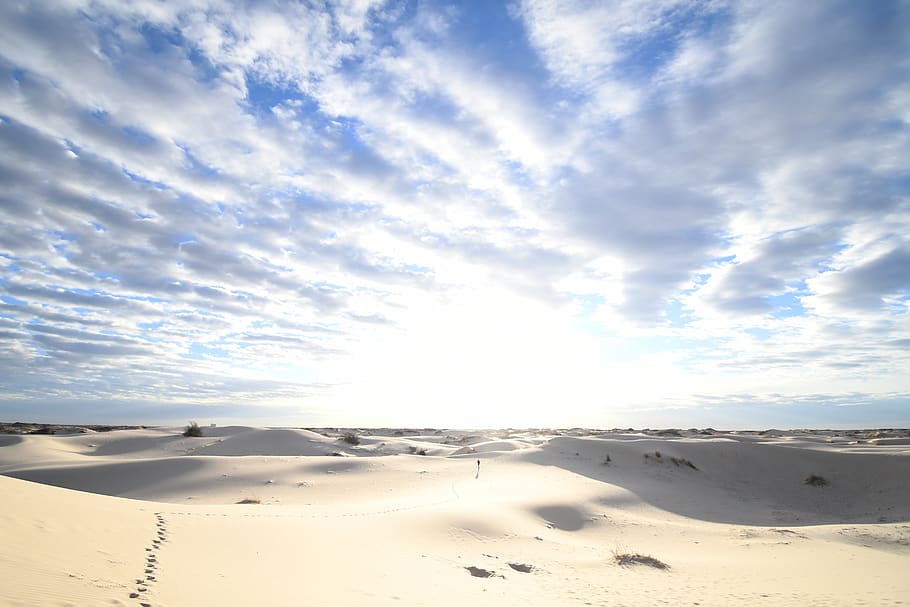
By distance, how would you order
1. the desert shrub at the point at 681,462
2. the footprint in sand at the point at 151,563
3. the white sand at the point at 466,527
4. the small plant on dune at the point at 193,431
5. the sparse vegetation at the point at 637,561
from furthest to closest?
1. the small plant on dune at the point at 193,431
2. the desert shrub at the point at 681,462
3. the sparse vegetation at the point at 637,561
4. the white sand at the point at 466,527
5. the footprint in sand at the point at 151,563

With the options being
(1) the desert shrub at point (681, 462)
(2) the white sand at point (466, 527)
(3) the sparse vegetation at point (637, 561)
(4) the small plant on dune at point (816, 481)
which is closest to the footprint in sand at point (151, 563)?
(2) the white sand at point (466, 527)

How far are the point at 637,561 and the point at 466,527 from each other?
168 inches

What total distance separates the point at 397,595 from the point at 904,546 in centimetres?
1481

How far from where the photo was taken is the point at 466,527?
43.7 feet

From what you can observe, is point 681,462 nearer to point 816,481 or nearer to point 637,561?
point 816,481

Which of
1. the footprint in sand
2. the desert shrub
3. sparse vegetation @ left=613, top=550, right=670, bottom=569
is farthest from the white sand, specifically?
sparse vegetation @ left=613, top=550, right=670, bottom=569

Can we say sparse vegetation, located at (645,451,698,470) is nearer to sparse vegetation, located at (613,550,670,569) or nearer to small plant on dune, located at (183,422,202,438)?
sparse vegetation, located at (613,550,670,569)

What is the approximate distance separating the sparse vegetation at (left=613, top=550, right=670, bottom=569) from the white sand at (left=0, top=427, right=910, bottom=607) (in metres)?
0.29

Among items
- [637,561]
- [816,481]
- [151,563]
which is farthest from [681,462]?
[151,563]

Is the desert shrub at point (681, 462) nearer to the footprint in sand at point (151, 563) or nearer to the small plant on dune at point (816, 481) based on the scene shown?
the small plant on dune at point (816, 481)

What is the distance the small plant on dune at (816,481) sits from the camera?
24.9 metres

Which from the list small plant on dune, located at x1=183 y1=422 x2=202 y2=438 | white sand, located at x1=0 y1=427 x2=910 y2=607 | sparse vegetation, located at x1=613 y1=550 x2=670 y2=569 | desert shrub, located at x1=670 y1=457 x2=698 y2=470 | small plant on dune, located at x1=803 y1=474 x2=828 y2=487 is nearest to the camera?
white sand, located at x1=0 y1=427 x2=910 y2=607

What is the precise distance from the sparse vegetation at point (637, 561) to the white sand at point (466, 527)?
29 centimetres

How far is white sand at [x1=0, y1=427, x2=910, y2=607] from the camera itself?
730 centimetres
